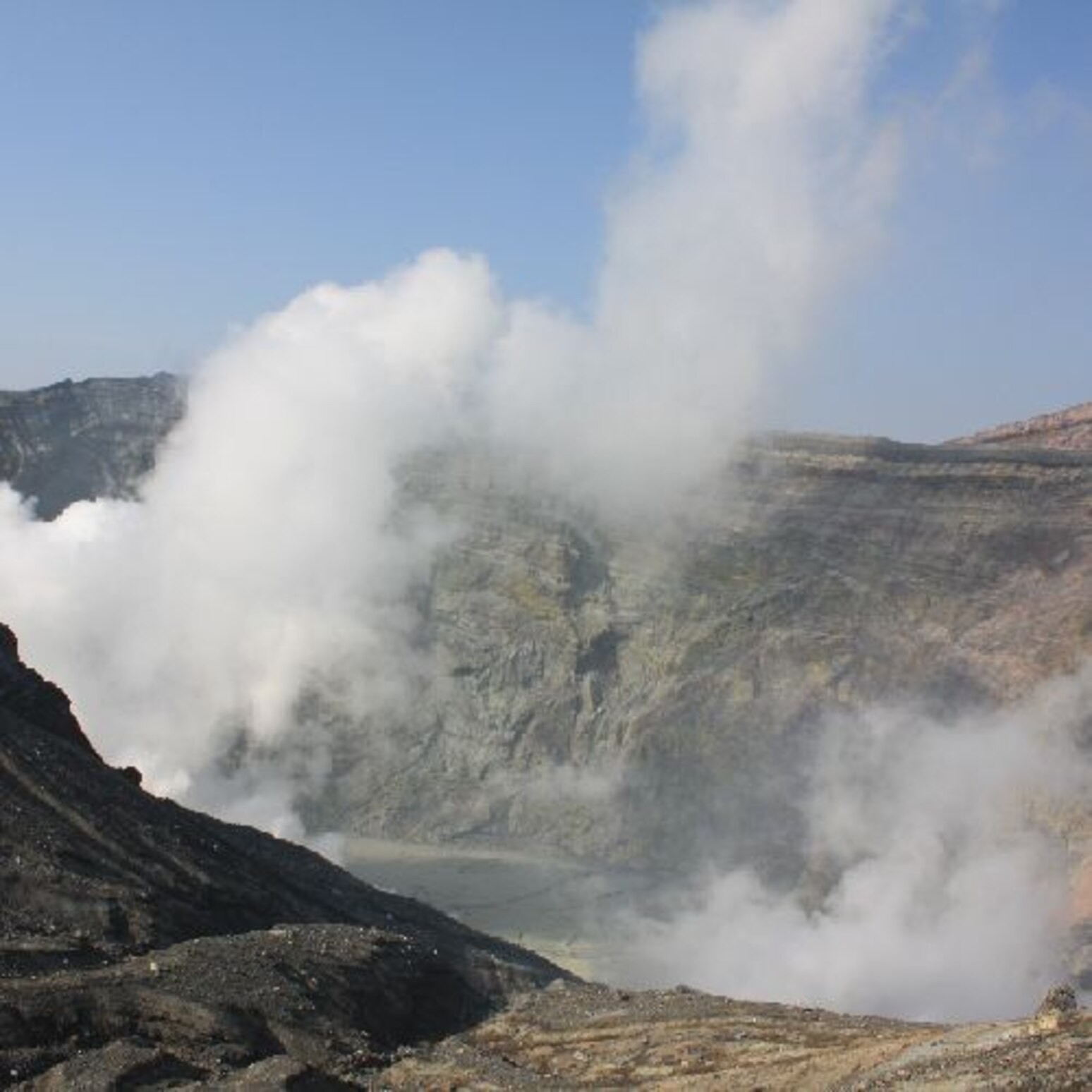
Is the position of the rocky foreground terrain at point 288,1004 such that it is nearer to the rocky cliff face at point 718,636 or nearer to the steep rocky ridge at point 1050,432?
the rocky cliff face at point 718,636

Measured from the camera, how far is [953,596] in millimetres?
44188

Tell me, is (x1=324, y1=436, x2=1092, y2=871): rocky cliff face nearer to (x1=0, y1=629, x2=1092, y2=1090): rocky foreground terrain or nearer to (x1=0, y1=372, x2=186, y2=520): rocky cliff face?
(x1=0, y1=372, x2=186, y2=520): rocky cliff face

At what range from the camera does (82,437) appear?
58375mm

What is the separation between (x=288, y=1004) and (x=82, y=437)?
150ft

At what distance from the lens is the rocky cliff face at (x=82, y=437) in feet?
187

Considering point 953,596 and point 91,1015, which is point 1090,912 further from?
point 91,1015

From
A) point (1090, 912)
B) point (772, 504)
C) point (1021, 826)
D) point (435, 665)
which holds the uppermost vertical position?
point (772, 504)

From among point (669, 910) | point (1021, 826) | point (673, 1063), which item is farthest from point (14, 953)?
point (1021, 826)

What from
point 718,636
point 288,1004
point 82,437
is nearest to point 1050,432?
point 718,636

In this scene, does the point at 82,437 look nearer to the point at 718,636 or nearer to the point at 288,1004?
the point at 718,636

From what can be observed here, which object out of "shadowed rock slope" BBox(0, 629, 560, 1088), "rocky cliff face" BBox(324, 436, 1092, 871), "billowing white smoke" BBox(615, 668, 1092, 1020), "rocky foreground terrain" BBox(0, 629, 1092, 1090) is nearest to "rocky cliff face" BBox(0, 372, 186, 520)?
"rocky cliff face" BBox(324, 436, 1092, 871)

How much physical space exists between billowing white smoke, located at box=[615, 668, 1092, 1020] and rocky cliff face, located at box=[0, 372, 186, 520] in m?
31.1

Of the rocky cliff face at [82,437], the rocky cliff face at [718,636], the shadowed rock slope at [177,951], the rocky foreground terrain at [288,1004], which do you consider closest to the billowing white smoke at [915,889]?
the rocky cliff face at [718,636]

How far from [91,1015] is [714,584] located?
1340 inches
